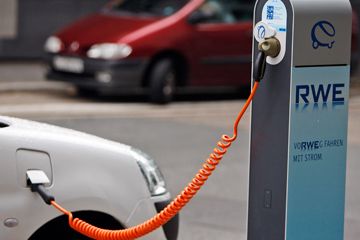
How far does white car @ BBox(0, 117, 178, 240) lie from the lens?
17.6 feet

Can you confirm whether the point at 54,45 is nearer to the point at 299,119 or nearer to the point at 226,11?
the point at 226,11

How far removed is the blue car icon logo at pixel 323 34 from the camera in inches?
209

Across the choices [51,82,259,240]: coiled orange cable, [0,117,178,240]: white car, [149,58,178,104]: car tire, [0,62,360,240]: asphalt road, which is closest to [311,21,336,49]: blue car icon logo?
[51,82,259,240]: coiled orange cable

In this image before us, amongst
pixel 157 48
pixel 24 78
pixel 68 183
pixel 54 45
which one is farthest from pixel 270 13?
pixel 24 78

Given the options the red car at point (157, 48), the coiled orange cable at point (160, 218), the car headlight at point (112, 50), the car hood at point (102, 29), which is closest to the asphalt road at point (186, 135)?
the red car at point (157, 48)

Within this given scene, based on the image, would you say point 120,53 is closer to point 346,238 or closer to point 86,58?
point 86,58

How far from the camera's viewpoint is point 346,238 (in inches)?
318

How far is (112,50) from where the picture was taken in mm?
14781

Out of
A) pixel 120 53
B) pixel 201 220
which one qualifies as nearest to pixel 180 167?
pixel 201 220

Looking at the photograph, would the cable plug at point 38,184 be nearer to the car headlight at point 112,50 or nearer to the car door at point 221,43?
the car headlight at point 112,50

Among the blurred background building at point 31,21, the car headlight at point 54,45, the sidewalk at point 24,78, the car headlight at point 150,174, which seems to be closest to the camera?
the car headlight at point 150,174

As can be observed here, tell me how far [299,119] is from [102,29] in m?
10.2

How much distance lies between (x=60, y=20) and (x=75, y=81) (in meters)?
5.01

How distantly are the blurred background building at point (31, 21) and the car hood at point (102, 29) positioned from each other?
12.3ft
